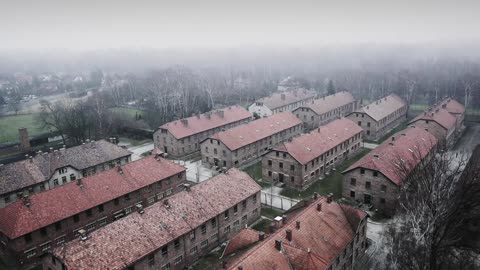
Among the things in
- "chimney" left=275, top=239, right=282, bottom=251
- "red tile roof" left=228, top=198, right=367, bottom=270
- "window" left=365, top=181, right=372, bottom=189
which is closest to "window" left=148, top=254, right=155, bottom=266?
"red tile roof" left=228, top=198, right=367, bottom=270

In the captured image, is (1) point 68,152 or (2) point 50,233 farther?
(1) point 68,152

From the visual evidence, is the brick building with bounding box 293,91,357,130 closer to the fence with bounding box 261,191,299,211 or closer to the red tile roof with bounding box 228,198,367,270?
the fence with bounding box 261,191,299,211

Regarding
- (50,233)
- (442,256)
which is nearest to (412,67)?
(442,256)

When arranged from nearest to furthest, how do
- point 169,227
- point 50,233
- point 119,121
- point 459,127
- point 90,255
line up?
point 90,255 → point 169,227 → point 50,233 → point 459,127 → point 119,121

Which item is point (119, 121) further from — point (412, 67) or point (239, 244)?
point (412, 67)

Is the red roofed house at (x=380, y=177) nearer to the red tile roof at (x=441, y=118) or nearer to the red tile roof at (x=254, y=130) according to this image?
the red tile roof at (x=441, y=118)

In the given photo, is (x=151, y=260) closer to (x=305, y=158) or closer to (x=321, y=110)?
(x=305, y=158)

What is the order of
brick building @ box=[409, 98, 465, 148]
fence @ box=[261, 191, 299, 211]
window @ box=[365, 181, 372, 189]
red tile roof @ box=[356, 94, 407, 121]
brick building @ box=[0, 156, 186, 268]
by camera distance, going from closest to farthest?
brick building @ box=[0, 156, 186, 268]
window @ box=[365, 181, 372, 189]
fence @ box=[261, 191, 299, 211]
brick building @ box=[409, 98, 465, 148]
red tile roof @ box=[356, 94, 407, 121]

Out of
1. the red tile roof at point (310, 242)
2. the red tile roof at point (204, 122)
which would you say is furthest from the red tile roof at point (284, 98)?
the red tile roof at point (310, 242)
